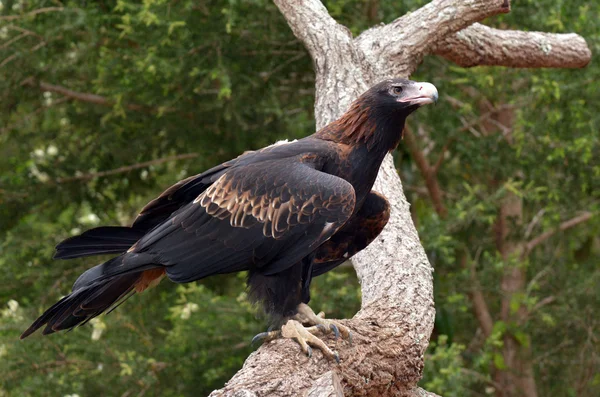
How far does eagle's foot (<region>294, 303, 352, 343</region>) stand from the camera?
3.90 meters

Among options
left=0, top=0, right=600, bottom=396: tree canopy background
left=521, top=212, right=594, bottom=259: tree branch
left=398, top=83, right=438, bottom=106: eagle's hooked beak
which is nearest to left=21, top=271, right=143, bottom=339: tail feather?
left=398, top=83, right=438, bottom=106: eagle's hooked beak

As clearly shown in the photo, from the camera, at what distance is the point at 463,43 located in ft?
20.2

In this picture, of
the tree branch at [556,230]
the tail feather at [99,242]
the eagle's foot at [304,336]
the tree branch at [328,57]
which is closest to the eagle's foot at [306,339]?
the eagle's foot at [304,336]

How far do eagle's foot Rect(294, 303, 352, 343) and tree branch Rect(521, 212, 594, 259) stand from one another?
5.75 metres

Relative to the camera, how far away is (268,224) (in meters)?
4.01

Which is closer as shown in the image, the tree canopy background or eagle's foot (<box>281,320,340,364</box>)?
eagle's foot (<box>281,320,340,364</box>)

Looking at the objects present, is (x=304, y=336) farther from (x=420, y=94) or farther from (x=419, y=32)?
(x=419, y=32)

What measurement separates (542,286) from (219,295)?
3.35 m

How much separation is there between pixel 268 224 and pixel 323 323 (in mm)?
481

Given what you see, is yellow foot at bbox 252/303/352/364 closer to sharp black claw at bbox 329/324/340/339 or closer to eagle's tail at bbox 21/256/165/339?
sharp black claw at bbox 329/324/340/339

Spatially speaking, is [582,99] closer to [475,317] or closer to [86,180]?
[475,317]

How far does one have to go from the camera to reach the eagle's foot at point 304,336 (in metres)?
3.74

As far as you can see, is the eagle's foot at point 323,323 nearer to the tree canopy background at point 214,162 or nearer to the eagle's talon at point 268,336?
the eagle's talon at point 268,336

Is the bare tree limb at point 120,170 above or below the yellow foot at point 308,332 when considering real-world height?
below
